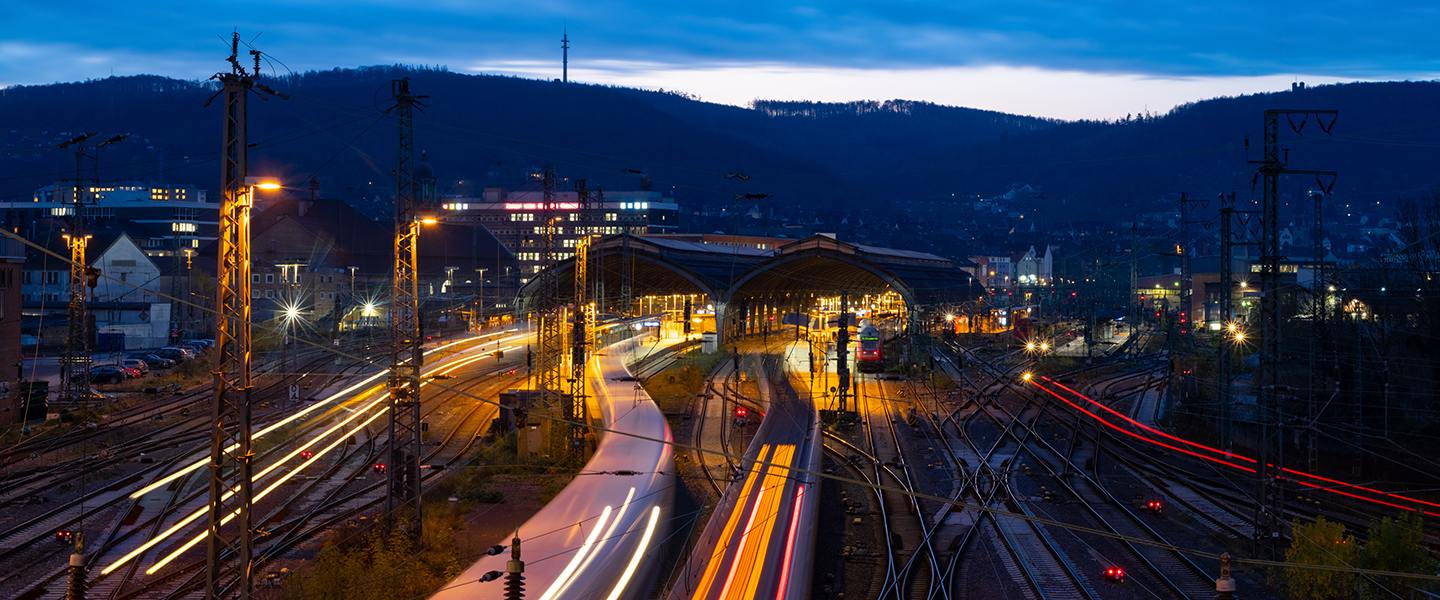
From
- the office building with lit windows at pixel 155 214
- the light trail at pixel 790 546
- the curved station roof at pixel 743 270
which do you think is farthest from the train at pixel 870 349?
the office building with lit windows at pixel 155 214

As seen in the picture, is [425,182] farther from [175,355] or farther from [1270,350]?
[1270,350]

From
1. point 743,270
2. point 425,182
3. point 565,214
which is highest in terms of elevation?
point 565,214

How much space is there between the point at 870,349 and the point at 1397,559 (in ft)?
83.3

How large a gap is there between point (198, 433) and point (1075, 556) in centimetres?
1743

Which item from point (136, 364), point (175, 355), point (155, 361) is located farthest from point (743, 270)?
point (136, 364)

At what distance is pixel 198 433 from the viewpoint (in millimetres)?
21266

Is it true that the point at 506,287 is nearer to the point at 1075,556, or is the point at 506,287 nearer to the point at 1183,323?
the point at 1183,323

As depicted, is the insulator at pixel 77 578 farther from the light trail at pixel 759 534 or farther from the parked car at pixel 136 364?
the parked car at pixel 136 364

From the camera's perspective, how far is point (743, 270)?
42594mm

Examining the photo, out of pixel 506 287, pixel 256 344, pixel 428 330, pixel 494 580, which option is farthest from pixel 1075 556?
pixel 506 287

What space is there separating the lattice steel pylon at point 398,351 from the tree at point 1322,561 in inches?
408

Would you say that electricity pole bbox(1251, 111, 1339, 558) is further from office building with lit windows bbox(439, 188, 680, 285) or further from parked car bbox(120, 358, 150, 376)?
office building with lit windows bbox(439, 188, 680, 285)

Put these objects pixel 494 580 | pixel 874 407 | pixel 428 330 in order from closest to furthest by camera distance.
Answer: pixel 494 580, pixel 874 407, pixel 428 330

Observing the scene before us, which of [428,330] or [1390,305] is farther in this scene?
[428,330]
